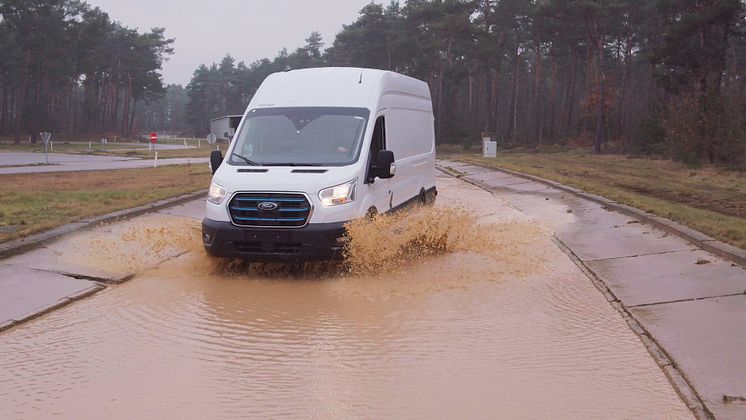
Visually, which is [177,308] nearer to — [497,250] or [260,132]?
[260,132]

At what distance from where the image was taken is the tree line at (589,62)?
33.7 m

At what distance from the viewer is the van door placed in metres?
9.41

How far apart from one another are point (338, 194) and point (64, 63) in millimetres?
77829

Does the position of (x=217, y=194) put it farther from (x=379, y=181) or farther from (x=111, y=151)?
(x=111, y=151)

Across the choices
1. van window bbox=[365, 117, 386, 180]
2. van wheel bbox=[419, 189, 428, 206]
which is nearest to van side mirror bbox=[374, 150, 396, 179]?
van window bbox=[365, 117, 386, 180]

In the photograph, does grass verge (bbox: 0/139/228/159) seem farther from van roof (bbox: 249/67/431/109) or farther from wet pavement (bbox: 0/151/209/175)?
van roof (bbox: 249/67/431/109)

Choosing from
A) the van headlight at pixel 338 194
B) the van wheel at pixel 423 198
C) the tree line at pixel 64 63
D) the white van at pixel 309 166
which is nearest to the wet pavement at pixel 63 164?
the van wheel at pixel 423 198

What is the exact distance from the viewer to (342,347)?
238 inches

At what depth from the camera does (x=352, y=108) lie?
10062 mm

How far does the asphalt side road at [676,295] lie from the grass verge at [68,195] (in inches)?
322

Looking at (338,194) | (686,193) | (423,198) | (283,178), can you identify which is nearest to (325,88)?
(283,178)

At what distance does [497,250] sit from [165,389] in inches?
261

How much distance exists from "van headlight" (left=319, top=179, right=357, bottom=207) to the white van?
12mm

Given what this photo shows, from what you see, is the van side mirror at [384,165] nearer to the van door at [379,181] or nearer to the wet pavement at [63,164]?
the van door at [379,181]
